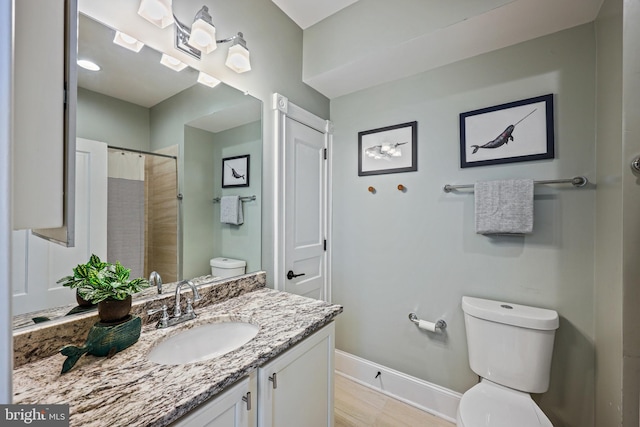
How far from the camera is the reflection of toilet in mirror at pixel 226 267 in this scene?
1375 mm

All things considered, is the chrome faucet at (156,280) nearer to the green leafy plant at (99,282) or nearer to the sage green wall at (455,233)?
the green leafy plant at (99,282)

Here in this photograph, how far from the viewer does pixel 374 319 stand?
1.95 m

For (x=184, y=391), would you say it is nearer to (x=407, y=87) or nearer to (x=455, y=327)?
(x=455, y=327)

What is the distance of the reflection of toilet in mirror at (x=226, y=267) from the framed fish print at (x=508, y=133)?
154 centimetres

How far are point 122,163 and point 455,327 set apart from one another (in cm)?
205

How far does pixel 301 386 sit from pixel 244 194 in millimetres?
1047

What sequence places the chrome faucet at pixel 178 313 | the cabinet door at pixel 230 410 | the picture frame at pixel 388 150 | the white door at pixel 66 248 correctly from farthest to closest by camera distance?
1. the picture frame at pixel 388 150
2. the chrome faucet at pixel 178 313
3. the white door at pixel 66 248
4. the cabinet door at pixel 230 410

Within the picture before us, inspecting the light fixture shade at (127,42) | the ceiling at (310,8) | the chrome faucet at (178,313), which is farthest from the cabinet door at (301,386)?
the ceiling at (310,8)

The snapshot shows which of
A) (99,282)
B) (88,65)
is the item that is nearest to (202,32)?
(88,65)

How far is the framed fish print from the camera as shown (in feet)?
4.52

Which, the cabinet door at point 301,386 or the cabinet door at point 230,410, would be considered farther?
the cabinet door at point 301,386

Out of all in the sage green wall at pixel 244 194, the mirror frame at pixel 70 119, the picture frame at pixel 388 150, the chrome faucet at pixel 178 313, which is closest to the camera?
the mirror frame at pixel 70 119

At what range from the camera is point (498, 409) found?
1.15m

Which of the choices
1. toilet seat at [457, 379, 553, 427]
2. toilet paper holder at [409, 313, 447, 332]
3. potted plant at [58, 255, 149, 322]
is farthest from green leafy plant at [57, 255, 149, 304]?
toilet paper holder at [409, 313, 447, 332]
